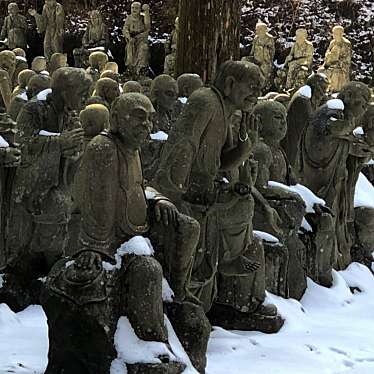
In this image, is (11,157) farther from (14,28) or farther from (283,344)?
(14,28)

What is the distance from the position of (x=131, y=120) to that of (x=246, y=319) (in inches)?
82.2

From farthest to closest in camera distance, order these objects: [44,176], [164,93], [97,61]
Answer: [97,61] < [164,93] < [44,176]

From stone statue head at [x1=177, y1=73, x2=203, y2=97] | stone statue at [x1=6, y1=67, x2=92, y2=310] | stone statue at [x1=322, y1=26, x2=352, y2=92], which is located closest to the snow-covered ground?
stone statue at [x1=6, y1=67, x2=92, y2=310]

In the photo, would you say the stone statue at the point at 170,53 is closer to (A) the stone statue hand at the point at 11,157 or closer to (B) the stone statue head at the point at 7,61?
(B) the stone statue head at the point at 7,61

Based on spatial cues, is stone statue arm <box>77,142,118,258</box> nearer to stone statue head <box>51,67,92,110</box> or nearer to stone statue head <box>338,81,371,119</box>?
stone statue head <box>51,67,92,110</box>

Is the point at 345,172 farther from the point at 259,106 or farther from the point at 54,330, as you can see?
the point at 54,330

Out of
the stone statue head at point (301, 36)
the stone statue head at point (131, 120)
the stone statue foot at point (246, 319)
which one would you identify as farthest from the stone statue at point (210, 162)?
the stone statue head at point (301, 36)

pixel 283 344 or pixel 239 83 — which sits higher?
pixel 239 83

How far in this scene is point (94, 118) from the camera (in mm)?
5293

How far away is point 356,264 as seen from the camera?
8453 millimetres

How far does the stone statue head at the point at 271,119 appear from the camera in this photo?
662cm

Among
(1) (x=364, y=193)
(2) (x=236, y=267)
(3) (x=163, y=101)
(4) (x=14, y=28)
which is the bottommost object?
(4) (x=14, y=28)

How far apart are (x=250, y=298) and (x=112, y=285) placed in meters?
1.83

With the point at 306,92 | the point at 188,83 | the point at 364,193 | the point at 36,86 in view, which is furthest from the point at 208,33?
the point at 364,193
